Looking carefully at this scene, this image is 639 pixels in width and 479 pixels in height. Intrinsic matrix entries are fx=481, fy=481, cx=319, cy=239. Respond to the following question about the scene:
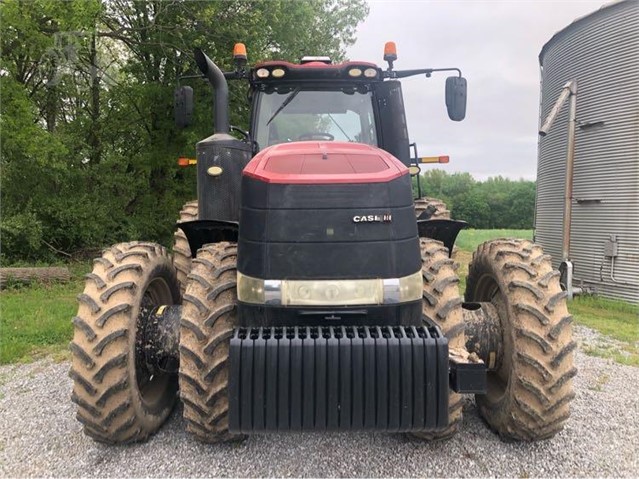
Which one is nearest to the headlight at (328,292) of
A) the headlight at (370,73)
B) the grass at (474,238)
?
the headlight at (370,73)

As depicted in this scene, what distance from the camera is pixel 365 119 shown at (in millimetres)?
4223

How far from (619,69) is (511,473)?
8884 mm

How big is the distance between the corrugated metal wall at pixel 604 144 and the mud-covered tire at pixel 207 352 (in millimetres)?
8636

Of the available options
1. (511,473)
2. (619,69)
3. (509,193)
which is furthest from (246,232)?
(509,193)

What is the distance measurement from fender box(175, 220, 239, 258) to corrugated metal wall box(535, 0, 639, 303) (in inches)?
325

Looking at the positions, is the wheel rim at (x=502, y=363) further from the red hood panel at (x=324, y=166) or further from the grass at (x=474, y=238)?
the grass at (x=474, y=238)

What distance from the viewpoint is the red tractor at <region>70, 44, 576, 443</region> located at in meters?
2.47

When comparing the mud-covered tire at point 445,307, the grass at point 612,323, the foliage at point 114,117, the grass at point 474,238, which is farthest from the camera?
the grass at point 474,238

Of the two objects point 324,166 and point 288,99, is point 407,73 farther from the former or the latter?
point 324,166

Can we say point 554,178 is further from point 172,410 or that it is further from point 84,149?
point 84,149

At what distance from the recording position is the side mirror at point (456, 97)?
4.08 metres

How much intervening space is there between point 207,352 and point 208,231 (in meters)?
1.18

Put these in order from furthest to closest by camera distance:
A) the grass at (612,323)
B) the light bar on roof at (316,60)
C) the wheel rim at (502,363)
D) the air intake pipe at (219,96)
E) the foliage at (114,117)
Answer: the foliage at (114,117) → the grass at (612,323) → the light bar on roof at (316,60) → the air intake pipe at (219,96) → the wheel rim at (502,363)

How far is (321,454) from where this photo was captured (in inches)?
122
